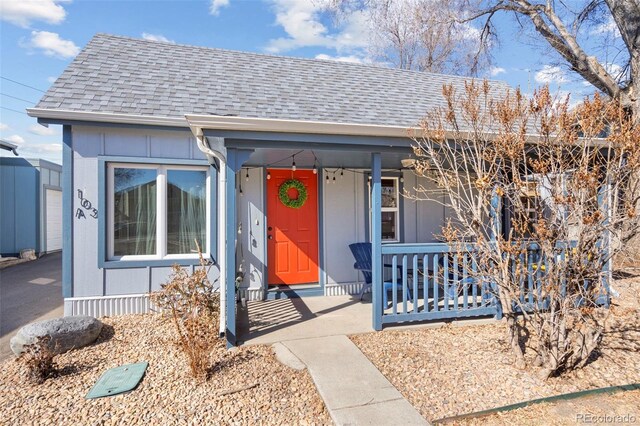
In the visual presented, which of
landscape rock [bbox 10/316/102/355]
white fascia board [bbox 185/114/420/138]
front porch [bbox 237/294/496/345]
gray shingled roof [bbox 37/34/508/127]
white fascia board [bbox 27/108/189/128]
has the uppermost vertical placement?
gray shingled roof [bbox 37/34/508/127]

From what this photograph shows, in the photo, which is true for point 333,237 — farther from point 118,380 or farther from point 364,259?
point 118,380

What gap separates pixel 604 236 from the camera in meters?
3.37

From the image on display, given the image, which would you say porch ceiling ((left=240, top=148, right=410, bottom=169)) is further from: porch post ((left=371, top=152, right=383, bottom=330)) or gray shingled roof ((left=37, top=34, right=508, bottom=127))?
porch post ((left=371, top=152, right=383, bottom=330))

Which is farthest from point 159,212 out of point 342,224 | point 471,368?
point 471,368

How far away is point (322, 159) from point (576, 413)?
426 cm

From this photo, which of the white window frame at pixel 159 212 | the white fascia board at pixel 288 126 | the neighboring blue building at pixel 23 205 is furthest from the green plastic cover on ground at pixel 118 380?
Result: the neighboring blue building at pixel 23 205

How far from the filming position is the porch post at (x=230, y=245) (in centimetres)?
382

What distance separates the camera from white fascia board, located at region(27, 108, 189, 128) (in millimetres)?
4617

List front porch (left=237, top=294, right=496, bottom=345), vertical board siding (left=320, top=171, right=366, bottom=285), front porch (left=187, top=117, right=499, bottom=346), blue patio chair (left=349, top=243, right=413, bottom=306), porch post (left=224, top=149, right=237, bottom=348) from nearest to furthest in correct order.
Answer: porch post (left=224, top=149, right=237, bottom=348)
front porch (left=187, top=117, right=499, bottom=346)
front porch (left=237, top=294, right=496, bottom=345)
blue patio chair (left=349, top=243, right=413, bottom=306)
vertical board siding (left=320, top=171, right=366, bottom=285)

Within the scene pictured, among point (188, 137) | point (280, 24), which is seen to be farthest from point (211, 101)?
point (280, 24)

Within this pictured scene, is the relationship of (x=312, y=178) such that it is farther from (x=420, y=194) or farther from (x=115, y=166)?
(x=115, y=166)

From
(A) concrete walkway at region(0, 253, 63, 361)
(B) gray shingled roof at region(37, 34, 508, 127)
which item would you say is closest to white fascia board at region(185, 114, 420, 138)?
(B) gray shingled roof at region(37, 34, 508, 127)

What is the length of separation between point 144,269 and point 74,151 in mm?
1903

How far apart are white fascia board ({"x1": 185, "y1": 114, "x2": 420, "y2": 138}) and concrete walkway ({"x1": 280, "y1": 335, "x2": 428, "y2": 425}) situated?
2379 millimetres
